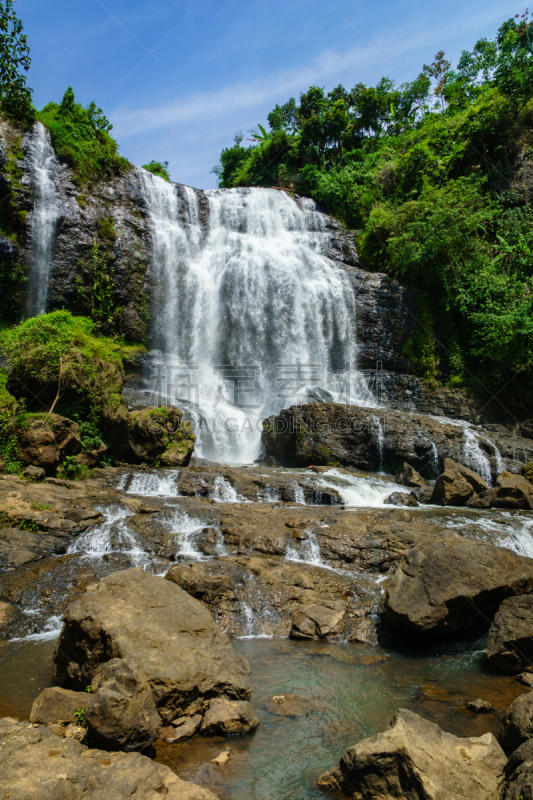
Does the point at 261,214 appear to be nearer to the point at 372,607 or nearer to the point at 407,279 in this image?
the point at 407,279

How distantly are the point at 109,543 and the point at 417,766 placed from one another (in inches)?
239

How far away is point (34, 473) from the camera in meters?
10.2

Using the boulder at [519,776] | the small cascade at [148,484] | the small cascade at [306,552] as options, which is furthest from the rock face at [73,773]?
the small cascade at [148,484]

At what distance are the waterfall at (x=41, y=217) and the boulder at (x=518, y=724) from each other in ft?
58.5

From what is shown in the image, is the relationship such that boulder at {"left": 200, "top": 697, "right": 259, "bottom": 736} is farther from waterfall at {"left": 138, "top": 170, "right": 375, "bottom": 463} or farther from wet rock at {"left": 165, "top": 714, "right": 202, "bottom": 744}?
waterfall at {"left": 138, "top": 170, "right": 375, "bottom": 463}

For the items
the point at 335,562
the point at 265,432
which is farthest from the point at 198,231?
the point at 335,562

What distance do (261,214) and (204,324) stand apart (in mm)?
7472

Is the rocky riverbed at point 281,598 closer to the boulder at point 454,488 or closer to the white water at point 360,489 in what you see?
the white water at point 360,489

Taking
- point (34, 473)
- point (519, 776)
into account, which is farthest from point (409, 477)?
point (519, 776)

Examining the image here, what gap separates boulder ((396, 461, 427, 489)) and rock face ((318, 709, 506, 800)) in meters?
10.2

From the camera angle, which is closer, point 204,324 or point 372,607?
point 372,607

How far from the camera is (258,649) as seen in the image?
18.7 feet

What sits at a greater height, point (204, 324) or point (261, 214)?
point (261, 214)

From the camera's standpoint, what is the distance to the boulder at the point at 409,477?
13.3 metres
